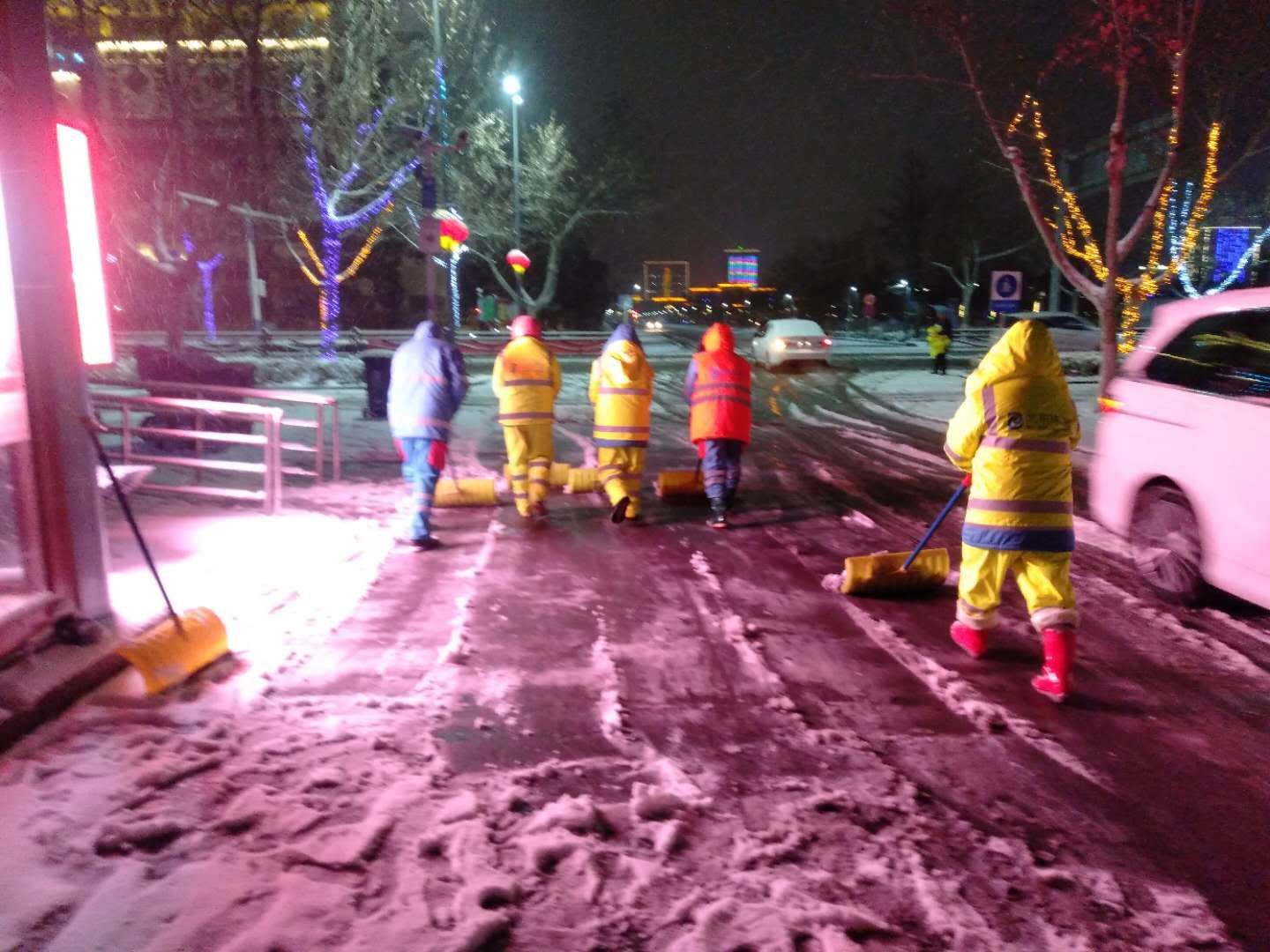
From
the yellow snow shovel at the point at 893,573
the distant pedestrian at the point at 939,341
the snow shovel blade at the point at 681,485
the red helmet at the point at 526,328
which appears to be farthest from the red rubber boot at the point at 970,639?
the distant pedestrian at the point at 939,341

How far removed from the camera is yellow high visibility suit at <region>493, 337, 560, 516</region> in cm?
812

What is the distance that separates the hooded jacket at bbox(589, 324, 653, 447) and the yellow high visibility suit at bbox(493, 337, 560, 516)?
0.45m

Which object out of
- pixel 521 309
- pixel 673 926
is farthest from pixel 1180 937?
pixel 521 309

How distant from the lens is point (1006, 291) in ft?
46.7

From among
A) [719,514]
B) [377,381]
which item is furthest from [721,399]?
[377,381]

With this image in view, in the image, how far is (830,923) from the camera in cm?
294

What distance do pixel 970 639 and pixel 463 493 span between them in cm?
538

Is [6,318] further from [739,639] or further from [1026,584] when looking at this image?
[1026,584]

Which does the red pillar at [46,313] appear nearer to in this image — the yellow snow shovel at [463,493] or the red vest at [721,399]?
the yellow snow shovel at [463,493]

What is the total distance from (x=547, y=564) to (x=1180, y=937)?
4.92 metres

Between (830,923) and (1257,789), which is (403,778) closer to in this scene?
(830,923)

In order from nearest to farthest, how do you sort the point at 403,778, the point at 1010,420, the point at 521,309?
the point at 403,778, the point at 1010,420, the point at 521,309

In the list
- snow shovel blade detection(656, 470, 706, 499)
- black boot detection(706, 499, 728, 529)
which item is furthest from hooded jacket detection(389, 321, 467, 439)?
snow shovel blade detection(656, 470, 706, 499)

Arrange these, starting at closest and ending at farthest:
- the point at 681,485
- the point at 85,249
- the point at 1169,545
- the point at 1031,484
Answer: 1. the point at 1031,484
2. the point at 85,249
3. the point at 1169,545
4. the point at 681,485
